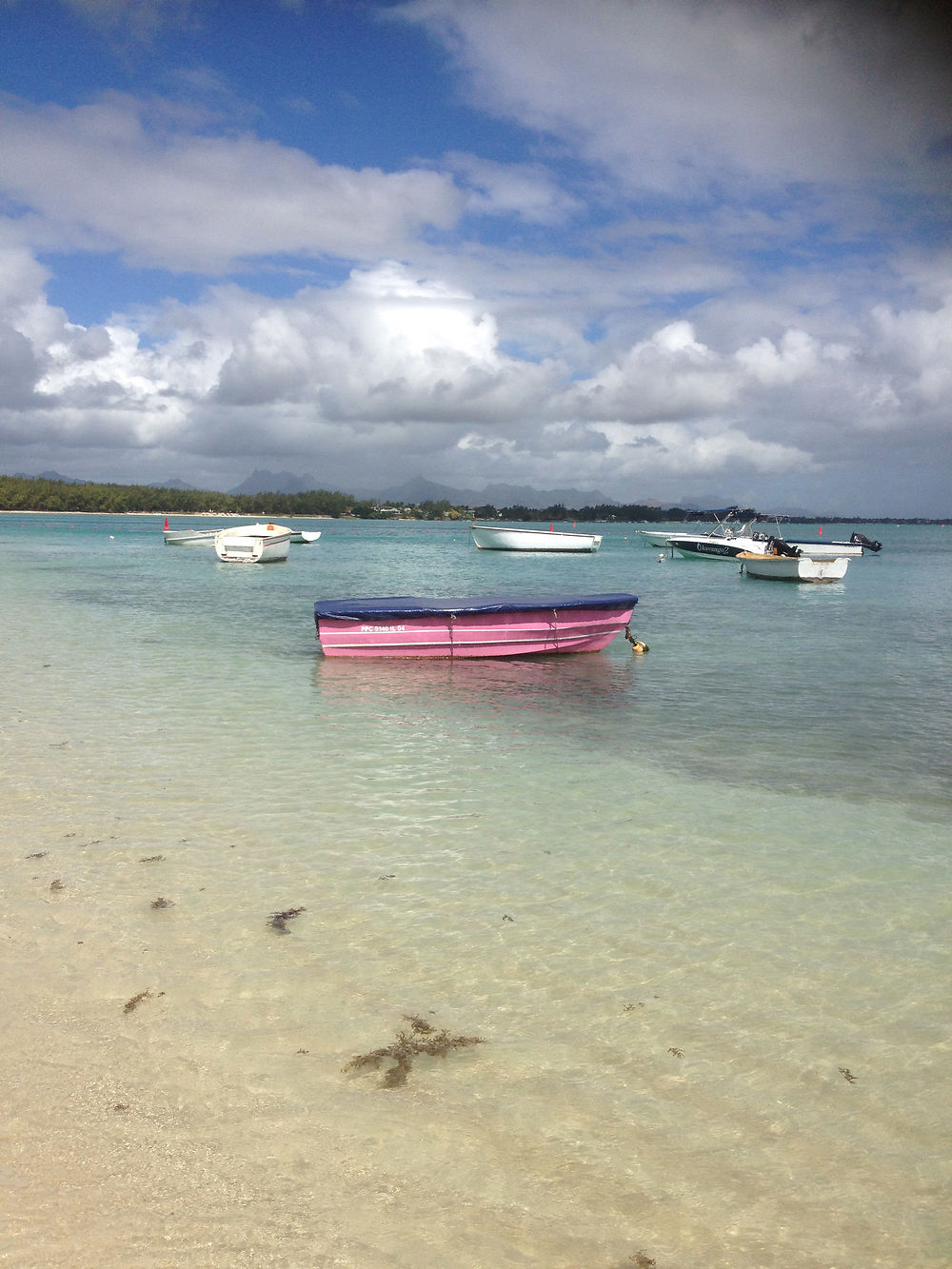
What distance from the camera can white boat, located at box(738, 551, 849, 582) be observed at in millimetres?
45281

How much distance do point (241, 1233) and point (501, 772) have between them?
725 cm

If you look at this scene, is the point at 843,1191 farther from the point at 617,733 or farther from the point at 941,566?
the point at 941,566

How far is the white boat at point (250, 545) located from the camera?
51.9 m

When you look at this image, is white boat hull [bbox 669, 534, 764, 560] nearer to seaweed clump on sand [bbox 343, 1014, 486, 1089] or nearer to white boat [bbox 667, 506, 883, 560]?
white boat [bbox 667, 506, 883, 560]

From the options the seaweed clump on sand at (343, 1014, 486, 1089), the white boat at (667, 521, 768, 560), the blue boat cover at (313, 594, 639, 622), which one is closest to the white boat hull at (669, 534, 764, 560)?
the white boat at (667, 521, 768, 560)

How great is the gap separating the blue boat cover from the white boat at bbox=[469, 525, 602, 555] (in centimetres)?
5070

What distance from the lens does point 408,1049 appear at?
4840mm

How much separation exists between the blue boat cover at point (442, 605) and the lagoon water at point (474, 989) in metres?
5.10

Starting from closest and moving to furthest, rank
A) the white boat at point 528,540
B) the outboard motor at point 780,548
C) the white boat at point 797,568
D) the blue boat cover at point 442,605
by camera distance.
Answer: the blue boat cover at point 442,605 < the white boat at point 797,568 < the outboard motor at point 780,548 < the white boat at point 528,540

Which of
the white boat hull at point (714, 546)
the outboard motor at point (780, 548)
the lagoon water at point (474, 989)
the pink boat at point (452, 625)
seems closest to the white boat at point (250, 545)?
the white boat hull at point (714, 546)

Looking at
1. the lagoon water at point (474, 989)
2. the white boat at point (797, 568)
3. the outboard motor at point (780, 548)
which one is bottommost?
the lagoon water at point (474, 989)

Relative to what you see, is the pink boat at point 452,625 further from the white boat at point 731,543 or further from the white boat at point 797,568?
the white boat at point 731,543

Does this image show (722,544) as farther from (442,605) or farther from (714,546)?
(442,605)

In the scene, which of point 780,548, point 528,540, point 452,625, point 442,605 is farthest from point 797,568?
point 452,625
